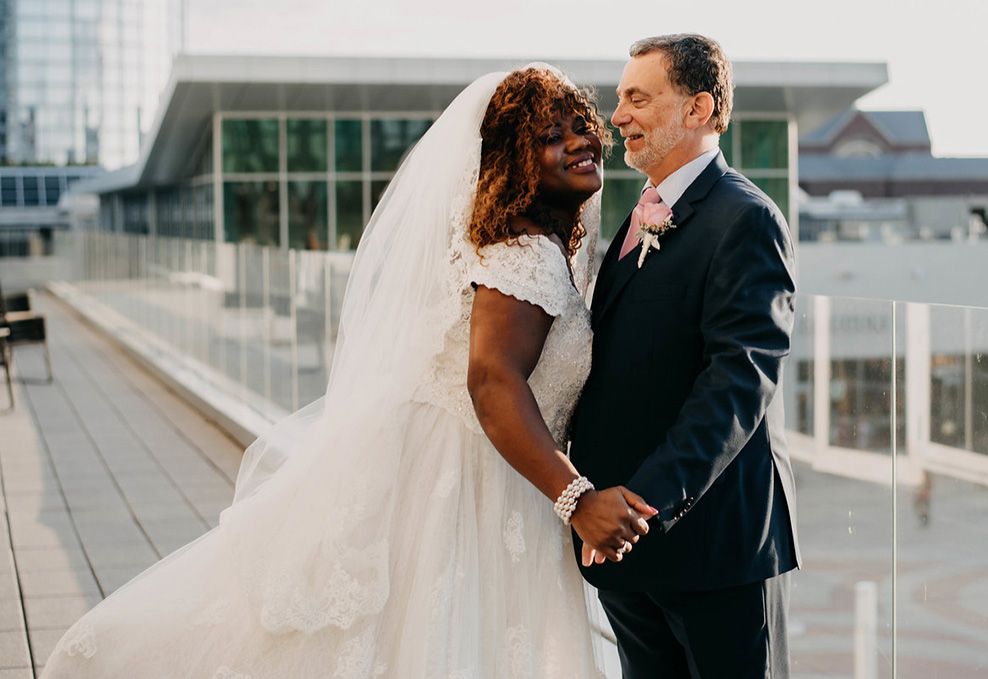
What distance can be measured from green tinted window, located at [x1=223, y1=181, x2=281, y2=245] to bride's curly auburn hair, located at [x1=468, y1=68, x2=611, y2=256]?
18696 millimetres

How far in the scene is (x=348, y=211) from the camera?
2105 centimetres

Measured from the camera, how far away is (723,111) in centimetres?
236

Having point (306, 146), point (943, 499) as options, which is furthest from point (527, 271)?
point (306, 146)

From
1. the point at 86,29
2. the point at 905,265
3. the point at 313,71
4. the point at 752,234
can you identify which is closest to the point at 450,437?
the point at 752,234

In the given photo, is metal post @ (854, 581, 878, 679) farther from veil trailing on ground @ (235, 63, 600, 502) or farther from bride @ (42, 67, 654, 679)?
veil trailing on ground @ (235, 63, 600, 502)

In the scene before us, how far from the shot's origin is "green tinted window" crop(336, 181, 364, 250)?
21.0 meters

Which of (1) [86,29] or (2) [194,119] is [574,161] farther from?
(1) [86,29]

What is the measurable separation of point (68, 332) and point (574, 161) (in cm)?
1819

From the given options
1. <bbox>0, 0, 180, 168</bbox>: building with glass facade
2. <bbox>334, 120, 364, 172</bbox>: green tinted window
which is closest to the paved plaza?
<bbox>334, 120, 364, 172</bbox>: green tinted window

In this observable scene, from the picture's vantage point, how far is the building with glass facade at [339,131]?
19359 millimetres

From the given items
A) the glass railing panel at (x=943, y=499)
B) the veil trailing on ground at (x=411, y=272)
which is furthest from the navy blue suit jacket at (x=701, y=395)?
the glass railing panel at (x=943, y=499)

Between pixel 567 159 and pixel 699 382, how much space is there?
0.60m

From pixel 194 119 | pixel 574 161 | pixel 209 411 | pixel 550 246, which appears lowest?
pixel 209 411

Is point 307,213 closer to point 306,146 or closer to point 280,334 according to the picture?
point 306,146
